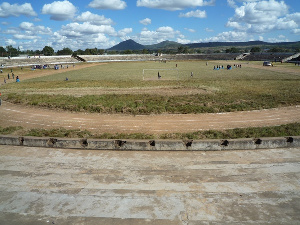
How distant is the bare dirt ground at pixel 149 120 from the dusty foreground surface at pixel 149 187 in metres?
3.77

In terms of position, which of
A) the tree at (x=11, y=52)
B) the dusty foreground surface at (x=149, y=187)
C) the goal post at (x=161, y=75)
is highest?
the tree at (x=11, y=52)

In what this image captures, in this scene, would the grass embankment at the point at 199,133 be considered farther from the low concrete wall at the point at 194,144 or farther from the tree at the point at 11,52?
the tree at the point at 11,52

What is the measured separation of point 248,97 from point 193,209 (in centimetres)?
1669

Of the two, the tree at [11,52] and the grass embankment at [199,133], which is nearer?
the grass embankment at [199,133]

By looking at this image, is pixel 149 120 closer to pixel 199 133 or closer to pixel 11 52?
pixel 199 133

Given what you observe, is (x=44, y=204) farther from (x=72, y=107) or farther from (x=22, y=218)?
(x=72, y=107)

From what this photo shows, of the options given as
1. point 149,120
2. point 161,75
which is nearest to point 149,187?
point 149,120

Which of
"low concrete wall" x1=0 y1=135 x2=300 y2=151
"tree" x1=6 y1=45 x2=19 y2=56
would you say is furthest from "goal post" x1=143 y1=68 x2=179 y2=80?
"tree" x1=6 y1=45 x2=19 y2=56

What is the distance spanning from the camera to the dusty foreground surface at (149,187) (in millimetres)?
5426

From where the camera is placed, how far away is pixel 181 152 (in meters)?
8.92

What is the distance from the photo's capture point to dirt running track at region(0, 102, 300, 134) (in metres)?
12.6

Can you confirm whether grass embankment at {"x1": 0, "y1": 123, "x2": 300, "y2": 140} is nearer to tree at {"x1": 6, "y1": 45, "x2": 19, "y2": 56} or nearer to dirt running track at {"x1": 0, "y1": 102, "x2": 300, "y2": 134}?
dirt running track at {"x1": 0, "y1": 102, "x2": 300, "y2": 134}

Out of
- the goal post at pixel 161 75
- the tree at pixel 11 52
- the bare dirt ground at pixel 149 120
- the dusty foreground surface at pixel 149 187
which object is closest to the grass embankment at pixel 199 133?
the bare dirt ground at pixel 149 120

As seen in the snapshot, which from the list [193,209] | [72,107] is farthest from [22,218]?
[72,107]
